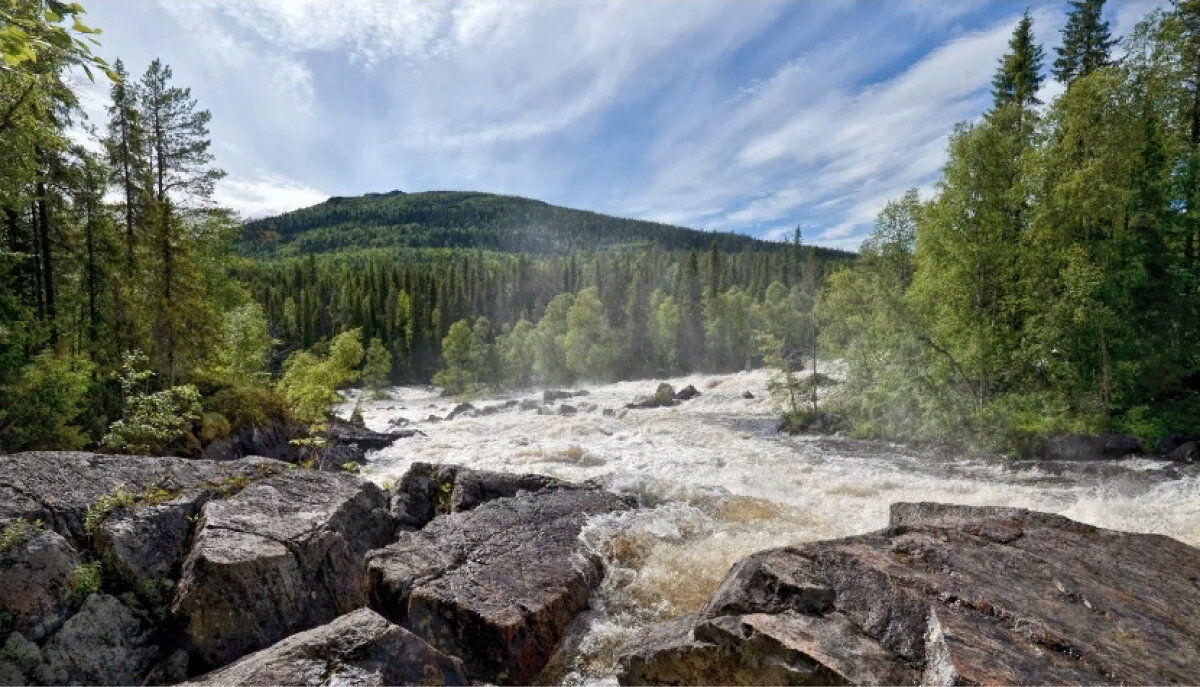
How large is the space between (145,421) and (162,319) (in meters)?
6.94

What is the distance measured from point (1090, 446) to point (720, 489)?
14182mm

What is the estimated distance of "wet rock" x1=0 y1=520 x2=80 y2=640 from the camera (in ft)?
16.6

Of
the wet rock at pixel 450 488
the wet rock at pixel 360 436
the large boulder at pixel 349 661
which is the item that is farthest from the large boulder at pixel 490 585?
the wet rock at pixel 360 436

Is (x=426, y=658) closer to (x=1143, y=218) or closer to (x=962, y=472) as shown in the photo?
(x=962, y=472)

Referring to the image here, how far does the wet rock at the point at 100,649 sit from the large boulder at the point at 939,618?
5035 mm

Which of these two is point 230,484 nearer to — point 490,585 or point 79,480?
point 79,480

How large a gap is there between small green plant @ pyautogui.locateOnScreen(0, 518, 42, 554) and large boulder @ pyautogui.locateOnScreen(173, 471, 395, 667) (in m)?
1.43

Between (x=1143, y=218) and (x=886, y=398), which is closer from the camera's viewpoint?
(x=1143, y=218)

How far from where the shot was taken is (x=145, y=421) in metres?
12.0

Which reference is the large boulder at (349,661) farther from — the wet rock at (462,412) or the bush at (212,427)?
the wet rock at (462,412)

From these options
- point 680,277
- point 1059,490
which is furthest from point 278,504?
point 680,277

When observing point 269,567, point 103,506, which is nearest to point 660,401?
point 269,567

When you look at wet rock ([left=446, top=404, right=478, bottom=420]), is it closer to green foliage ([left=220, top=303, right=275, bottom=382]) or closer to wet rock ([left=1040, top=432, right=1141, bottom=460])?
green foliage ([left=220, top=303, right=275, bottom=382])

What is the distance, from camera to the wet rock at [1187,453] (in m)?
16.2
